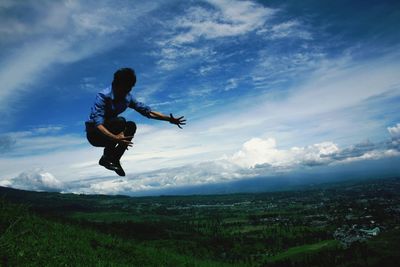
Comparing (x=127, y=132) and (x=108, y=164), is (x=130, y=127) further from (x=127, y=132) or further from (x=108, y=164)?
(x=108, y=164)

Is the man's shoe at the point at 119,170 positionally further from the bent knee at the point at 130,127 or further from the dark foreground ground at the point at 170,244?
the dark foreground ground at the point at 170,244

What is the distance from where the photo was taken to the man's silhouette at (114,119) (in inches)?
250

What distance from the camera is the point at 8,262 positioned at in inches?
342

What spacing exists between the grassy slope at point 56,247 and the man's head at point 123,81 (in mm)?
3070

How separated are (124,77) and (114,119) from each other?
96 centimetres

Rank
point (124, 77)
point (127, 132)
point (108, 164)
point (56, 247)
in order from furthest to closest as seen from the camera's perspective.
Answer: point (56, 247), point (108, 164), point (127, 132), point (124, 77)

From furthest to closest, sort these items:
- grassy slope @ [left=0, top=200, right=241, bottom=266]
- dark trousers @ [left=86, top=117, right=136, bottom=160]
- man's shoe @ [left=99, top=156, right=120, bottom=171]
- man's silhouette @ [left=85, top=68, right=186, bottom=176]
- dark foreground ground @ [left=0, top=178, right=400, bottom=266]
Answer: dark foreground ground @ [left=0, top=178, right=400, bottom=266] < grassy slope @ [left=0, top=200, right=241, bottom=266] < man's shoe @ [left=99, top=156, right=120, bottom=171] < dark trousers @ [left=86, top=117, right=136, bottom=160] < man's silhouette @ [left=85, top=68, right=186, bottom=176]

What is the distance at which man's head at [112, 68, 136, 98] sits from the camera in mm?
6430

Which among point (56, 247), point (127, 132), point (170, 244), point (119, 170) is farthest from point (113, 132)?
point (170, 244)

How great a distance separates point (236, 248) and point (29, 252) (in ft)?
527

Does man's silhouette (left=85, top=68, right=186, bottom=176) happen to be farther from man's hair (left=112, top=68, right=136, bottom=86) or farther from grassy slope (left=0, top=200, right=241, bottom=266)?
grassy slope (left=0, top=200, right=241, bottom=266)

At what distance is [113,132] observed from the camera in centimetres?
693

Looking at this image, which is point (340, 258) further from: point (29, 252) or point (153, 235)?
point (29, 252)

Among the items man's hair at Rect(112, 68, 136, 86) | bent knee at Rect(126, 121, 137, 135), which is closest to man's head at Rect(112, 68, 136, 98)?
man's hair at Rect(112, 68, 136, 86)
